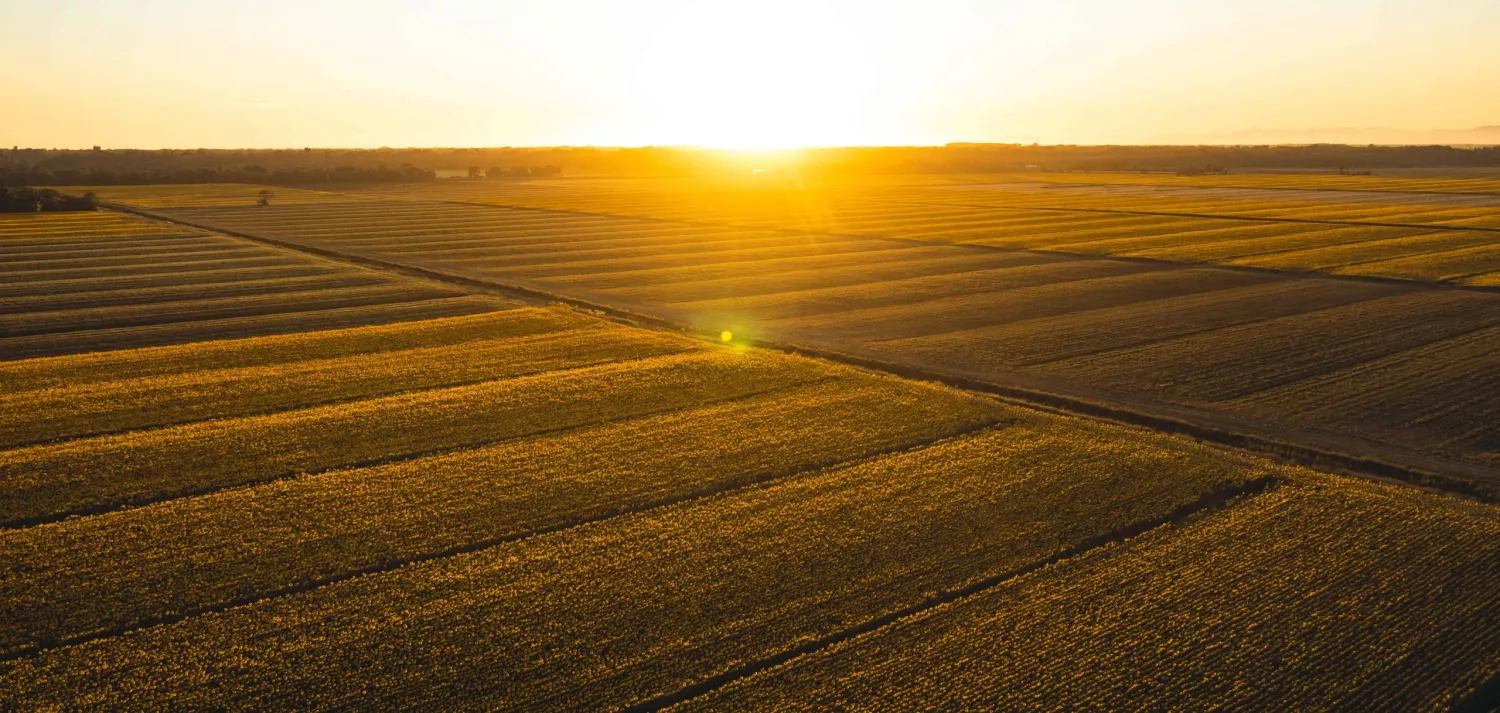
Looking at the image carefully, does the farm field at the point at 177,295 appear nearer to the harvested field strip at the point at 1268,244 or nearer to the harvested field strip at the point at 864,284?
the harvested field strip at the point at 864,284

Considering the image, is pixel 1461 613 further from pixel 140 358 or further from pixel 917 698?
pixel 140 358

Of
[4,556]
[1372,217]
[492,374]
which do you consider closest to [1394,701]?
[4,556]

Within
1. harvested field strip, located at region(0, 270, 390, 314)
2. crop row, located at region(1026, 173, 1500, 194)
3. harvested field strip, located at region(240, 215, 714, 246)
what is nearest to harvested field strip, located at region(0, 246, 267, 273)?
harvested field strip, located at region(240, 215, 714, 246)

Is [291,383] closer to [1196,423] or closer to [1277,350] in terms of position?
[1196,423]

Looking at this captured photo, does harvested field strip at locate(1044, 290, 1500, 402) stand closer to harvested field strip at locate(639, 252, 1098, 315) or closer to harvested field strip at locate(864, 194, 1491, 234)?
harvested field strip at locate(639, 252, 1098, 315)

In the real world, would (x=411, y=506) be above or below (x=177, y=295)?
below

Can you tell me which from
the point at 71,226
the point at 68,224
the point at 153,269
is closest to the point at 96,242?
the point at 71,226

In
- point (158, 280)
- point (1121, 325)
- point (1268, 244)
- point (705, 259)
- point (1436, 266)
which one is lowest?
point (1121, 325)
